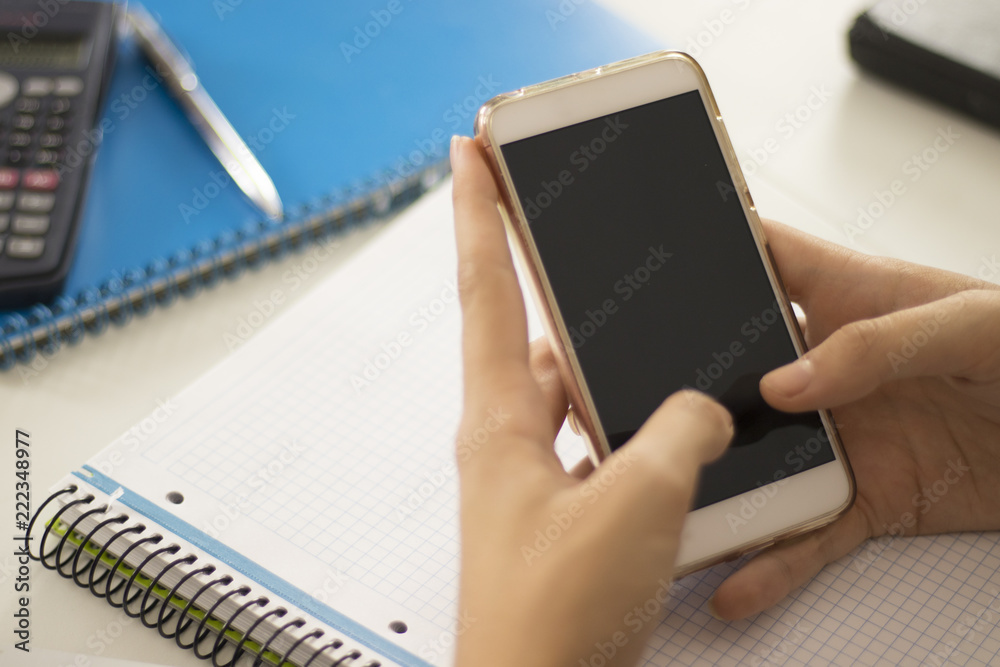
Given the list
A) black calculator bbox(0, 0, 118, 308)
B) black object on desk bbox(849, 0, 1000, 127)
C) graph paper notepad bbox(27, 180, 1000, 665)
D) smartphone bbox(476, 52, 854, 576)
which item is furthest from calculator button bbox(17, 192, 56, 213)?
black object on desk bbox(849, 0, 1000, 127)

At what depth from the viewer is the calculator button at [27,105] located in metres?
0.79

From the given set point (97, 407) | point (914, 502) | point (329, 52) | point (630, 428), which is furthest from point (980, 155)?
point (97, 407)

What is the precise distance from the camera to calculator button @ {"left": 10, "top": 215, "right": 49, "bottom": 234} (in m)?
0.71

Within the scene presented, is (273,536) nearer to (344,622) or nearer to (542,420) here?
(344,622)

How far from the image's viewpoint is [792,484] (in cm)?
54

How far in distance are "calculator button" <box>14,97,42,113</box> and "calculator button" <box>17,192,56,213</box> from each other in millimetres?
106

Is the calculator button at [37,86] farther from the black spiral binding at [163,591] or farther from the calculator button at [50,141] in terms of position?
the black spiral binding at [163,591]

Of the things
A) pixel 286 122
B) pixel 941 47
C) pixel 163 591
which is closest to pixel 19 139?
pixel 286 122

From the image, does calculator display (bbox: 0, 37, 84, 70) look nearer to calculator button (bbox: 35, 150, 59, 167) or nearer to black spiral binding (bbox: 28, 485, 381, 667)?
calculator button (bbox: 35, 150, 59, 167)

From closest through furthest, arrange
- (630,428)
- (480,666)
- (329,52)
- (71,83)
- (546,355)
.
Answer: (480,666) < (630,428) < (546,355) < (71,83) < (329,52)

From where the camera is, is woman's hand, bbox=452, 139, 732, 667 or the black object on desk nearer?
woman's hand, bbox=452, 139, 732, 667

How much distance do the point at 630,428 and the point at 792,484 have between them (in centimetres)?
11

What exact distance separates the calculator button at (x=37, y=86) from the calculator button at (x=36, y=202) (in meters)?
0.13

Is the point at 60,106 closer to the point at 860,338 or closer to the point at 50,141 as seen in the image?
the point at 50,141
